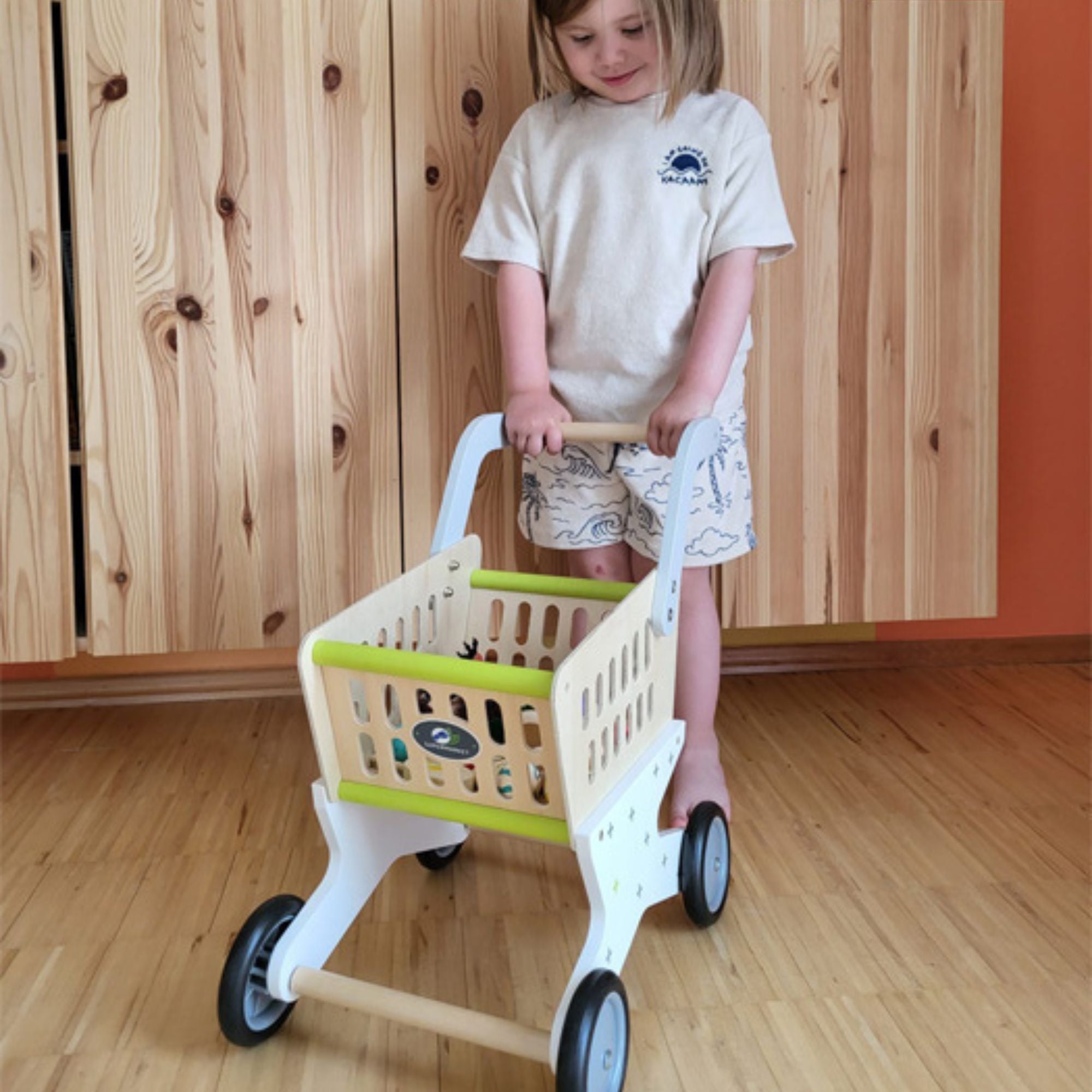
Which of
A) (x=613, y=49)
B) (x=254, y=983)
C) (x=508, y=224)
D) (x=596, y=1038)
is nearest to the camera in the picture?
(x=596, y=1038)

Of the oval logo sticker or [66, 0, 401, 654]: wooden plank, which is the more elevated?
[66, 0, 401, 654]: wooden plank

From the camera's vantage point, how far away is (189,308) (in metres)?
1.53

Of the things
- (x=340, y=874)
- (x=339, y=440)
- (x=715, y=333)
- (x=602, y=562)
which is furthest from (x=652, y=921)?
(x=339, y=440)

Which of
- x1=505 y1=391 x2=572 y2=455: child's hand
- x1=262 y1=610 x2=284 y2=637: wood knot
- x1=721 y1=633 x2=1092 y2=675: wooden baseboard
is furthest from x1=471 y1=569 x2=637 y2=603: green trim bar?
x1=721 y1=633 x2=1092 y2=675: wooden baseboard

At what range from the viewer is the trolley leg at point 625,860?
3.23ft

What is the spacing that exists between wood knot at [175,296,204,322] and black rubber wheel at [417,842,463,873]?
67 cm

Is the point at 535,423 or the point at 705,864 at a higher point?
the point at 535,423

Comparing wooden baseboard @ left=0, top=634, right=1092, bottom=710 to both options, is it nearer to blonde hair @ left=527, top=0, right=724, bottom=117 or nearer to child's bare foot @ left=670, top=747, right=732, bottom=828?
child's bare foot @ left=670, top=747, right=732, bottom=828

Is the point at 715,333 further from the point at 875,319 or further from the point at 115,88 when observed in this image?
the point at 115,88

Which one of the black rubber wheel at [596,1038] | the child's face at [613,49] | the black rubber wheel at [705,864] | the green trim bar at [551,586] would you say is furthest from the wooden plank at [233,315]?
the black rubber wheel at [596,1038]

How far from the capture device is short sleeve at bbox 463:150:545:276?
1.42m

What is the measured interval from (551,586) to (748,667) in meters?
0.85

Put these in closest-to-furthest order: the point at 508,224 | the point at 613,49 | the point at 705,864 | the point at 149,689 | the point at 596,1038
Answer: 1. the point at 596,1038
2. the point at 705,864
3. the point at 613,49
4. the point at 508,224
5. the point at 149,689

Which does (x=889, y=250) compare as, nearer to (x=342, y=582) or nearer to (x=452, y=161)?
(x=452, y=161)
